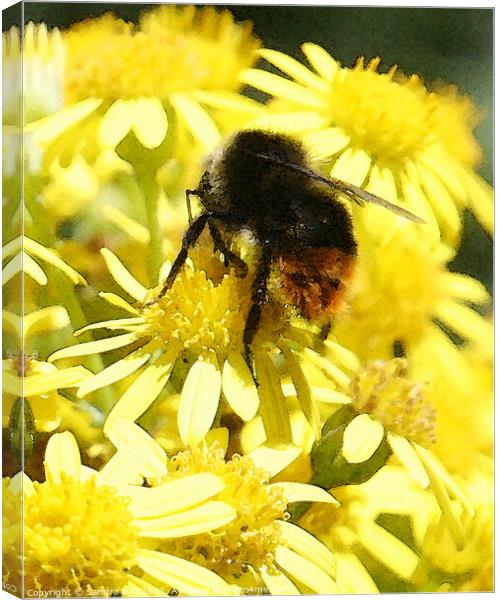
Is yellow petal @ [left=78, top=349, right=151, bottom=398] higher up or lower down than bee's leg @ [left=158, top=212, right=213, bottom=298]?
lower down

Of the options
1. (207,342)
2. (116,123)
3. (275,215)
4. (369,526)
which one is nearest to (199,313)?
(207,342)

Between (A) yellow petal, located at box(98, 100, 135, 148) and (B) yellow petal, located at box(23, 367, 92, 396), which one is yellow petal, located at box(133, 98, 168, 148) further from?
(B) yellow petal, located at box(23, 367, 92, 396)

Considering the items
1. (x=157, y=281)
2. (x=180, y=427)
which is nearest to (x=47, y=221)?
(x=157, y=281)

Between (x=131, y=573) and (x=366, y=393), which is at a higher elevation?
(x=366, y=393)

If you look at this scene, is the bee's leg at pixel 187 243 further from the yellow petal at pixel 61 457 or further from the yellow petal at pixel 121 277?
the yellow petal at pixel 61 457

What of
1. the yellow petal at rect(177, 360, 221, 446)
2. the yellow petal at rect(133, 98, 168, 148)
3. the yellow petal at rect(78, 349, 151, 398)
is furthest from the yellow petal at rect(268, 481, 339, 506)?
the yellow petal at rect(133, 98, 168, 148)

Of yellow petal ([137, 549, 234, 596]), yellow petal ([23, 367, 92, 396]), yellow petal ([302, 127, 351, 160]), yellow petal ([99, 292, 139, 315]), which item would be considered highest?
yellow petal ([302, 127, 351, 160])

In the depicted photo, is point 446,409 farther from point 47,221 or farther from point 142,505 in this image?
point 47,221
